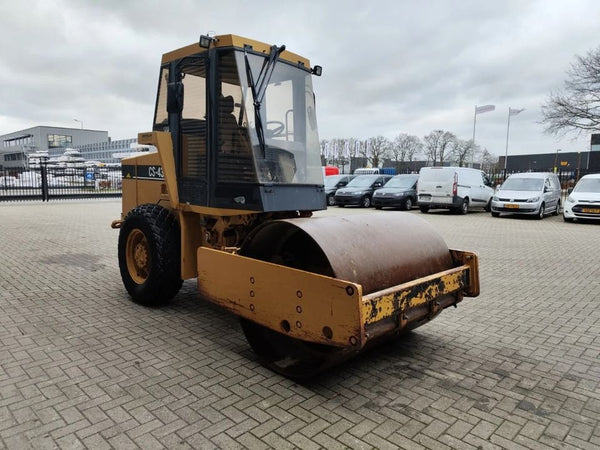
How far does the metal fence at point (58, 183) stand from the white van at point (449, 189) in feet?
50.3

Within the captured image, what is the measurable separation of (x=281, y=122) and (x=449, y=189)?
14672mm

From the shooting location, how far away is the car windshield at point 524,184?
56.7 feet

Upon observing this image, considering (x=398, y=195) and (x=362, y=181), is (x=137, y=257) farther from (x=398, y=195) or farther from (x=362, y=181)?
(x=362, y=181)

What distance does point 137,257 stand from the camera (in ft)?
17.7

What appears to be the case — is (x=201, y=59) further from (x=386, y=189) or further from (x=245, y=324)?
(x=386, y=189)

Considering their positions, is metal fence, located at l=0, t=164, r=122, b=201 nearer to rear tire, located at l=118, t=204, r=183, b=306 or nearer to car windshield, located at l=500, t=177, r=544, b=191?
rear tire, located at l=118, t=204, r=183, b=306

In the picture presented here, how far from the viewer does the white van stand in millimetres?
17812

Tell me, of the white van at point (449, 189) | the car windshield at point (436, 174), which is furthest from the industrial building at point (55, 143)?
the white van at point (449, 189)

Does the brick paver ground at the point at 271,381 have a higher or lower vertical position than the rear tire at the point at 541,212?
lower

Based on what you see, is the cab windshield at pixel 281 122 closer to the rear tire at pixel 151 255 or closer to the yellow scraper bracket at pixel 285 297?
the yellow scraper bracket at pixel 285 297

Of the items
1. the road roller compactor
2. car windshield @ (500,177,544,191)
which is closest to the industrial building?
car windshield @ (500,177,544,191)

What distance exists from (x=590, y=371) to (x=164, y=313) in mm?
4141

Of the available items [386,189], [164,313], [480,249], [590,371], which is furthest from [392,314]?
[386,189]

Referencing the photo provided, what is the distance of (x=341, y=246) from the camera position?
10.9 ft
